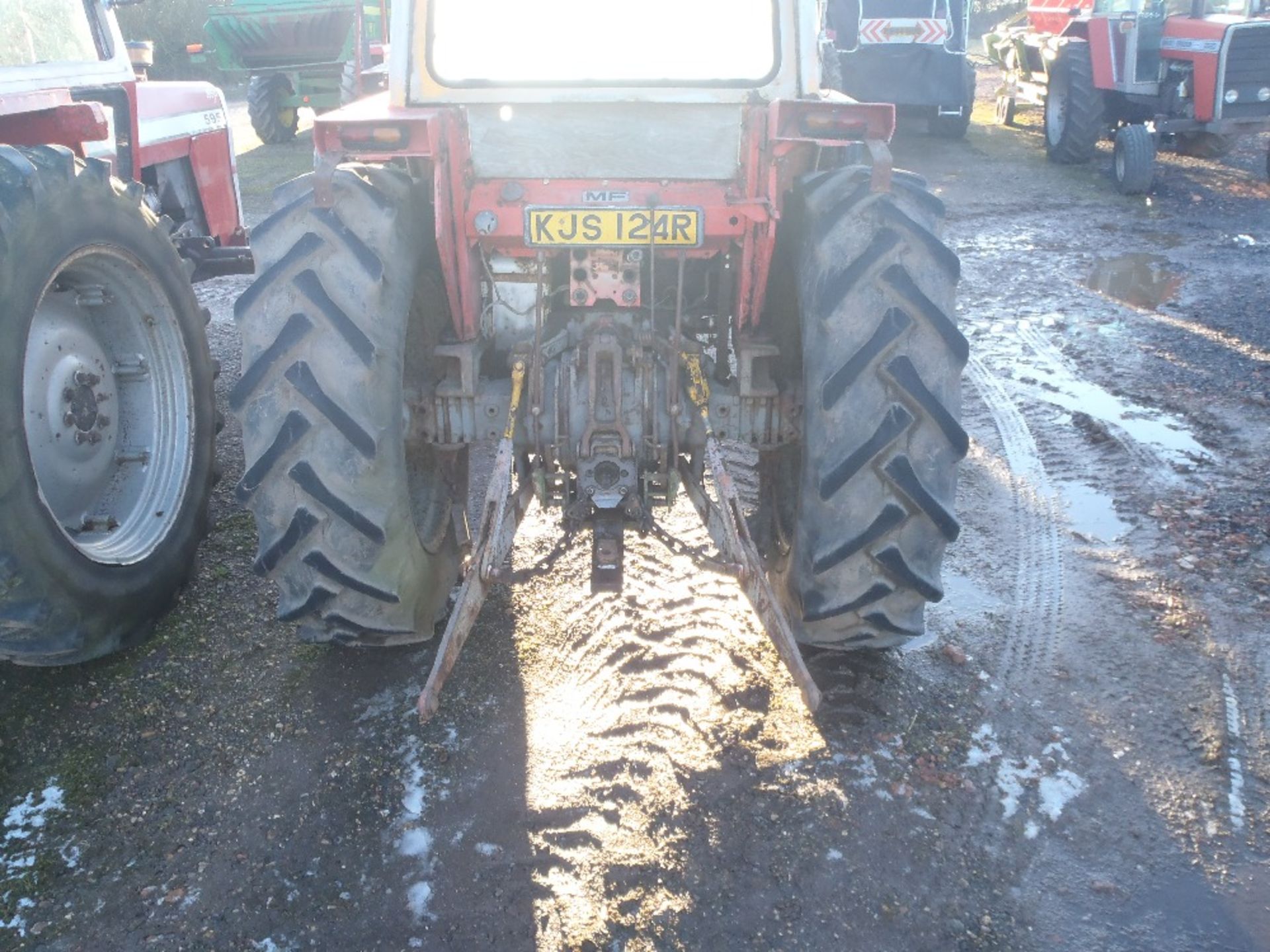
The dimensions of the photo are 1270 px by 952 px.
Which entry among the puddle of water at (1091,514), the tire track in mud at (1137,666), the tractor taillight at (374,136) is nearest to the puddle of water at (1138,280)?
the tire track in mud at (1137,666)

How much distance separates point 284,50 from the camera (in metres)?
15.3

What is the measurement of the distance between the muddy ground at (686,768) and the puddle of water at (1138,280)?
126 inches

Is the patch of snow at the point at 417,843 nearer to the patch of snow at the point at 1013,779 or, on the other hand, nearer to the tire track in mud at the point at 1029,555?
the patch of snow at the point at 1013,779

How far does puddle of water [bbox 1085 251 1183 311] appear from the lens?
7.54 meters

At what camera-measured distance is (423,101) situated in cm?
328

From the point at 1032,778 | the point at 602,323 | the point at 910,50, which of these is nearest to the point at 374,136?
the point at 602,323

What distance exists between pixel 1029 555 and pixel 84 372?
145 inches

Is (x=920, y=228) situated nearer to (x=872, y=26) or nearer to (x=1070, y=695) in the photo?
(x=1070, y=695)

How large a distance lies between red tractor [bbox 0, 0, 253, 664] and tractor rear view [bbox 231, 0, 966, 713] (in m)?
0.68

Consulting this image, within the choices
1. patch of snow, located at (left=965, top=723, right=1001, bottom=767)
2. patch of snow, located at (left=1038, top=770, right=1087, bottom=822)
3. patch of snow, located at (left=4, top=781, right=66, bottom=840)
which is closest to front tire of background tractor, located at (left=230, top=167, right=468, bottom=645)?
patch of snow, located at (left=4, top=781, right=66, bottom=840)

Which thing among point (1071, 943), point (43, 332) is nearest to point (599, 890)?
point (1071, 943)

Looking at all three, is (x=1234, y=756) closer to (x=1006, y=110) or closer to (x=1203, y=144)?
(x=1203, y=144)

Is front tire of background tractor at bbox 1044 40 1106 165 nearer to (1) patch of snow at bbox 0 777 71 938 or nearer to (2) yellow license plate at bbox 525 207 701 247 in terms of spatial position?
(2) yellow license plate at bbox 525 207 701 247

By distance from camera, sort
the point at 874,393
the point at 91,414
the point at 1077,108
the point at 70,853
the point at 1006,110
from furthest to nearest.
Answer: the point at 1006,110, the point at 1077,108, the point at 91,414, the point at 874,393, the point at 70,853
